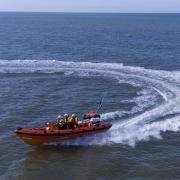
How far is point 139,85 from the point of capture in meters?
36.9

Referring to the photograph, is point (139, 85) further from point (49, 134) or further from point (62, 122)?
point (49, 134)

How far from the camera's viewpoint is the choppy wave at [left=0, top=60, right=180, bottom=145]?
83.6 feet

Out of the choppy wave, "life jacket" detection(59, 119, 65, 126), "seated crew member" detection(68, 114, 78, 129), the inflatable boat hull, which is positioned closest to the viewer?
Result: the inflatable boat hull

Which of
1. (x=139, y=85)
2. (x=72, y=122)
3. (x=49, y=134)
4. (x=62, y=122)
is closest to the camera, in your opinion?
(x=49, y=134)

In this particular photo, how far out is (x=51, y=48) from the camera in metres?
62.1

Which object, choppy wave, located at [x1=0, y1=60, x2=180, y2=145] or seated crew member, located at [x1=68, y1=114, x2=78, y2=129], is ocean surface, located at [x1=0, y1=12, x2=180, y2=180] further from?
seated crew member, located at [x1=68, y1=114, x2=78, y2=129]

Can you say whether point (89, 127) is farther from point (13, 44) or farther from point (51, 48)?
point (13, 44)

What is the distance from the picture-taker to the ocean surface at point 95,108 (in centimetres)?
2141

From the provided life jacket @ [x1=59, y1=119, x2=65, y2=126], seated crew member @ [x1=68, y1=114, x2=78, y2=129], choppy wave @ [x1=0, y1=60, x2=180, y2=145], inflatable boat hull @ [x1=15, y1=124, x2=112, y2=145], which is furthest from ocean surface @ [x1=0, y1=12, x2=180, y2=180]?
life jacket @ [x1=59, y1=119, x2=65, y2=126]

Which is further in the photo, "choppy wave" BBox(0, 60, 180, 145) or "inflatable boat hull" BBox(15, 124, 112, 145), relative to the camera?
"choppy wave" BBox(0, 60, 180, 145)

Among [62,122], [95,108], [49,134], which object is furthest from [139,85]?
[49,134]

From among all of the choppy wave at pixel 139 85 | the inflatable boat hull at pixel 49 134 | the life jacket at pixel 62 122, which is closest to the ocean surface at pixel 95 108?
the choppy wave at pixel 139 85

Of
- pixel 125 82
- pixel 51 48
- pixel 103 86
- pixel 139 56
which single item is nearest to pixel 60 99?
pixel 103 86

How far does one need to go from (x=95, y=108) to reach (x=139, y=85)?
795 cm
